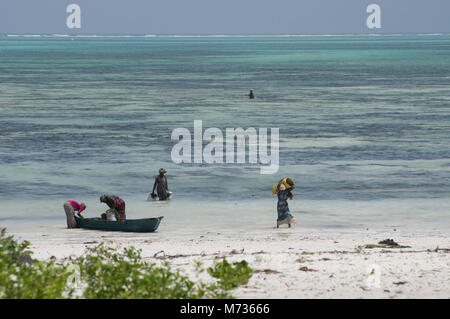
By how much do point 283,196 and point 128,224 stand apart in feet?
12.8

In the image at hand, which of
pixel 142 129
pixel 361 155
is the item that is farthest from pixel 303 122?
pixel 361 155

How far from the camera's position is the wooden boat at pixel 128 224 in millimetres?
19567

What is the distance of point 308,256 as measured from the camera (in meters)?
14.8

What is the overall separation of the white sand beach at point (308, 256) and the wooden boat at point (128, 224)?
0.76 ft

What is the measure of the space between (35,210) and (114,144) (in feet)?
46.8

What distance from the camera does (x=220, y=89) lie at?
75.2m

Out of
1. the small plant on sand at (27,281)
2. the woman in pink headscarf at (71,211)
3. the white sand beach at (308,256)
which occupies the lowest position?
the white sand beach at (308,256)

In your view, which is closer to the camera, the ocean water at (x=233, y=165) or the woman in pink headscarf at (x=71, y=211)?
the woman in pink headscarf at (x=71, y=211)

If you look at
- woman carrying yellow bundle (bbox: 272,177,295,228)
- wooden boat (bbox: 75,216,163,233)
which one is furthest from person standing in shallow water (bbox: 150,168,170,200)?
woman carrying yellow bundle (bbox: 272,177,295,228)

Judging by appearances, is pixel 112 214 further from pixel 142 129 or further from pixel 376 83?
pixel 376 83

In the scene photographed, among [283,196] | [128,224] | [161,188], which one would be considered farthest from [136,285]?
[161,188]

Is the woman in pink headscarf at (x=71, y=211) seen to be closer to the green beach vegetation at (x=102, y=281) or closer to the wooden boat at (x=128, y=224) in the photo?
the wooden boat at (x=128, y=224)

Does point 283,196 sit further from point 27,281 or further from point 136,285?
point 27,281

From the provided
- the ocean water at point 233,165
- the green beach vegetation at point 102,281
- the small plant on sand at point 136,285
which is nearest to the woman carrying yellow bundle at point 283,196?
the ocean water at point 233,165
